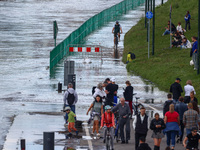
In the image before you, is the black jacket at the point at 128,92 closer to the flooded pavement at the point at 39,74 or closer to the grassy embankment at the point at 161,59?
the flooded pavement at the point at 39,74

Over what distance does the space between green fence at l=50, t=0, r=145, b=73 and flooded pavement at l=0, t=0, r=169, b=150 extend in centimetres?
81

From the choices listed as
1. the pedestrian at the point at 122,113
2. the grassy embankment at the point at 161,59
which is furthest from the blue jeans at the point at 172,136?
the grassy embankment at the point at 161,59

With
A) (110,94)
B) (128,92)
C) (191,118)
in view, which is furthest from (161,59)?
(191,118)

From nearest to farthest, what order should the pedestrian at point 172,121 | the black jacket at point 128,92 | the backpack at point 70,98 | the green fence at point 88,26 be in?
1. the pedestrian at point 172,121
2. the backpack at point 70,98
3. the black jacket at point 128,92
4. the green fence at point 88,26

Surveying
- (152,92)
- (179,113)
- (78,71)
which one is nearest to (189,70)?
(152,92)

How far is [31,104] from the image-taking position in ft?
94.1

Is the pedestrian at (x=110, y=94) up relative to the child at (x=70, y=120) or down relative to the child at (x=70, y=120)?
up

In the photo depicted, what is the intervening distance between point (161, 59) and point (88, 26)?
17.5 meters

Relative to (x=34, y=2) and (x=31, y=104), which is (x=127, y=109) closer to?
(x=31, y=104)

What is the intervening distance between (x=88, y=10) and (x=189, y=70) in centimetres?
4357

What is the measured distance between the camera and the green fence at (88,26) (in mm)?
41656

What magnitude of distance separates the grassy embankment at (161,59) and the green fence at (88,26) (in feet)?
12.7

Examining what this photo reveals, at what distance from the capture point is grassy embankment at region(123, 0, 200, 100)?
112 feet

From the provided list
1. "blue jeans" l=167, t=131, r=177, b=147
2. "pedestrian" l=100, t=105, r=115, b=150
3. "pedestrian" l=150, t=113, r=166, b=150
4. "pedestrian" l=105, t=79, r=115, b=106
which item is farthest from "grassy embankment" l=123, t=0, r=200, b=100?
"pedestrian" l=150, t=113, r=166, b=150
